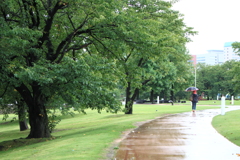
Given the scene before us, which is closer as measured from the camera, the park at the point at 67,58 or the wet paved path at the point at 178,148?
the wet paved path at the point at 178,148

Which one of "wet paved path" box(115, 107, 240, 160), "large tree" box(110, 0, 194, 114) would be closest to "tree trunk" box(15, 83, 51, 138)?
"large tree" box(110, 0, 194, 114)

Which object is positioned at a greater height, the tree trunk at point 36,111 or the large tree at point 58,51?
the large tree at point 58,51

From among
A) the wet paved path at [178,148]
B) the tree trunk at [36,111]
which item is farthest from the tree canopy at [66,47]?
the wet paved path at [178,148]

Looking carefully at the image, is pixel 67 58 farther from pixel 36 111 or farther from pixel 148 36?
pixel 36 111

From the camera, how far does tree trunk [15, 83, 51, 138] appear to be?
625 inches

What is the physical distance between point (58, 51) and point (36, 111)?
3.41 metres

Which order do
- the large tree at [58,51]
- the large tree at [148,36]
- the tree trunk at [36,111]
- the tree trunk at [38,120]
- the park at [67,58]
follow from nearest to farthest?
the park at [67,58] < the large tree at [58,51] < the large tree at [148,36] < the tree trunk at [36,111] < the tree trunk at [38,120]

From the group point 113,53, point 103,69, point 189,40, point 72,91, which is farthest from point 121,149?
point 189,40

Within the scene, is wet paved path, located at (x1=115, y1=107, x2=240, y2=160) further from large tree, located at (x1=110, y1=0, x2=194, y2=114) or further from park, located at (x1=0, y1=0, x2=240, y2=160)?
large tree, located at (x1=110, y1=0, x2=194, y2=114)

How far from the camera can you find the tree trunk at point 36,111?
15.9 metres

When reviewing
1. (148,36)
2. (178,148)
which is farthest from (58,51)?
(178,148)

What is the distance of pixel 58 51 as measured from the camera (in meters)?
15.8

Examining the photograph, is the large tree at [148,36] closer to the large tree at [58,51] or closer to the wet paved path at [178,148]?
the large tree at [58,51]

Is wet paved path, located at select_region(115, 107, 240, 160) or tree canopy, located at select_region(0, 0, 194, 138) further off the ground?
tree canopy, located at select_region(0, 0, 194, 138)
